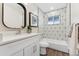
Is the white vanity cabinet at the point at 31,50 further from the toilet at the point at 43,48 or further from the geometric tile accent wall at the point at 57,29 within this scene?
the geometric tile accent wall at the point at 57,29

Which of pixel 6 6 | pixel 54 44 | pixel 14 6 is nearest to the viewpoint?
pixel 6 6

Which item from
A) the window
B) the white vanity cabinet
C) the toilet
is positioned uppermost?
the window

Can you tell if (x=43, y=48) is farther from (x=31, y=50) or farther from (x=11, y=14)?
(x=11, y=14)

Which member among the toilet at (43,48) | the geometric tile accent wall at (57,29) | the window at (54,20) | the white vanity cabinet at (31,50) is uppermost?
the window at (54,20)

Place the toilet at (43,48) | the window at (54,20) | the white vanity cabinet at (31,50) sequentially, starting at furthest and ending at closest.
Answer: the window at (54,20) → the toilet at (43,48) → the white vanity cabinet at (31,50)

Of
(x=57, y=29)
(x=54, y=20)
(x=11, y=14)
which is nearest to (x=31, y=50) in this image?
(x=11, y=14)

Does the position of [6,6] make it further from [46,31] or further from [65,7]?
[65,7]

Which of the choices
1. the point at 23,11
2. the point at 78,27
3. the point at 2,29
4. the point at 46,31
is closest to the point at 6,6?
the point at 2,29

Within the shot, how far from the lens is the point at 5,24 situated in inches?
52.1

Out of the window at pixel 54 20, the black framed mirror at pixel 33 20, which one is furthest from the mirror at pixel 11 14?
the window at pixel 54 20

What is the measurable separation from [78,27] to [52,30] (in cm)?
184

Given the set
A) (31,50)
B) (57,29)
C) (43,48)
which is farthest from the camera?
(57,29)

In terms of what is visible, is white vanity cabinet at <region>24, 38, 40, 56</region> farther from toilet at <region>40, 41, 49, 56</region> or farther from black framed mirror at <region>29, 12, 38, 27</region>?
black framed mirror at <region>29, 12, 38, 27</region>

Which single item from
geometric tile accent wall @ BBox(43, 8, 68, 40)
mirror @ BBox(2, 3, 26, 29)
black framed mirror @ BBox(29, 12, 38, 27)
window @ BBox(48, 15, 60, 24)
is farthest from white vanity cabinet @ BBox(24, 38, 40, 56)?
window @ BBox(48, 15, 60, 24)
